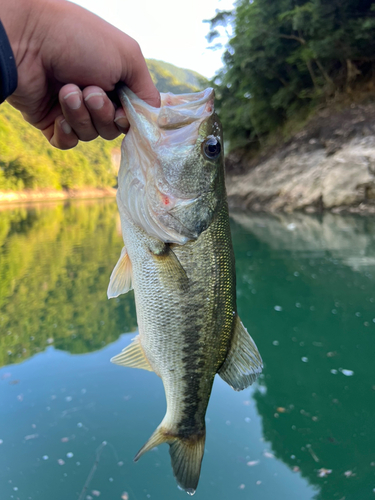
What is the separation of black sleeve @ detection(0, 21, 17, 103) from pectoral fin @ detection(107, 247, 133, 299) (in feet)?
2.76

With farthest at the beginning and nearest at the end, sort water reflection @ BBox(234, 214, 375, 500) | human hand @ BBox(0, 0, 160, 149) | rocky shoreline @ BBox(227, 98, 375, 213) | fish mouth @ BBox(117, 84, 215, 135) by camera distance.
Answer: rocky shoreline @ BBox(227, 98, 375, 213), water reflection @ BBox(234, 214, 375, 500), fish mouth @ BBox(117, 84, 215, 135), human hand @ BBox(0, 0, 160, 149)

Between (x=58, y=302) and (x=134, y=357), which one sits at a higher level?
(x=134, y=357)

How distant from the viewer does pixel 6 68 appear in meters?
1.35

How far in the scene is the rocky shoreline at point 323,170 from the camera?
47.9 ft

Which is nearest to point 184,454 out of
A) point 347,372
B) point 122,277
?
point 122,277

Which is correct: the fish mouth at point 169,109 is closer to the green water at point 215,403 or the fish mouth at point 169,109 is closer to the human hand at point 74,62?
the human hand at point 74,62

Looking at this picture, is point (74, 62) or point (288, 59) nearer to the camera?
point (74, 62)

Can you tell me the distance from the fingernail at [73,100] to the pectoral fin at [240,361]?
4.04 ft

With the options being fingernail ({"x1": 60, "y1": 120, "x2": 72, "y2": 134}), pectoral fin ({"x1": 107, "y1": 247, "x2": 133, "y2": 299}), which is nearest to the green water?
pectoral fin ({"x1": 107, "y1": 247, "x2": 133, "y2": 299})

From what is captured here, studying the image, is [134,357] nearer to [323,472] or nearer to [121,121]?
[121,121]

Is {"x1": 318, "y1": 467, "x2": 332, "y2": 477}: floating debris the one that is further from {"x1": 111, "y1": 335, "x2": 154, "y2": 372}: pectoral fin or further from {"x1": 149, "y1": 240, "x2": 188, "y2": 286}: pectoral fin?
{"x1": 149, "y1": 240, "x2": 188, "y2": 286}: pectoral fin

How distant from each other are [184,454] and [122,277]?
889 millimetres

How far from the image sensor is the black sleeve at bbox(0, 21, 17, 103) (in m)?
1.30

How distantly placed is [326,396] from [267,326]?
5.12 ft
